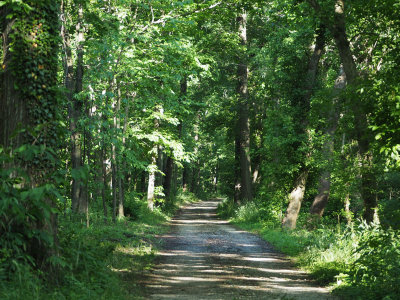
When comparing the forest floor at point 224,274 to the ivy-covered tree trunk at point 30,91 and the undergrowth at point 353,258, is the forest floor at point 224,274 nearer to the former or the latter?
the undergrowth at point 353,258

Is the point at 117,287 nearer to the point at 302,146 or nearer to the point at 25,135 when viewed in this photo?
the point at 25,135

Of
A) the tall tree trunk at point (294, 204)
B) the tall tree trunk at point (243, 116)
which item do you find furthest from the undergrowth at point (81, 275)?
the tall tree trunk at point (243, 116)

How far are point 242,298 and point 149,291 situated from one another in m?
1.77

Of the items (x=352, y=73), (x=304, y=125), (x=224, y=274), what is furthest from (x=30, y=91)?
(x=304, y=125)

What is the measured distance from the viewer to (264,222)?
21.9 metres

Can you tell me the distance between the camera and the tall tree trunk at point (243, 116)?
88.7 feet

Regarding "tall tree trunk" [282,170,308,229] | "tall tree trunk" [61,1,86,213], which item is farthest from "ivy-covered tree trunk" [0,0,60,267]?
"tall tree trunk" [282,170,308,229]

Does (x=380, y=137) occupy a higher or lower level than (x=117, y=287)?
higher

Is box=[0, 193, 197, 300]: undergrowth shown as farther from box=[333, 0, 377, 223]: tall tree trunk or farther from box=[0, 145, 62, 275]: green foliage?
box=[333, 0, 377, 223]: tall tree trunk

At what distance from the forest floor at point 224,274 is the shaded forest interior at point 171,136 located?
21.3 inches

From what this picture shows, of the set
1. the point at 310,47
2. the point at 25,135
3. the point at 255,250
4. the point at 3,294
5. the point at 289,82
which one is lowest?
the point at 255,250

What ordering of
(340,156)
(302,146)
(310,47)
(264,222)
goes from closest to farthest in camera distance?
(340,156) → (302,146) → (310,47) → (264,222)

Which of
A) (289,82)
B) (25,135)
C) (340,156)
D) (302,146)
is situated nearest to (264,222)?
(302,146)

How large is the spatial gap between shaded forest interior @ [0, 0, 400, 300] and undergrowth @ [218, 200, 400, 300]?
0.13ft
